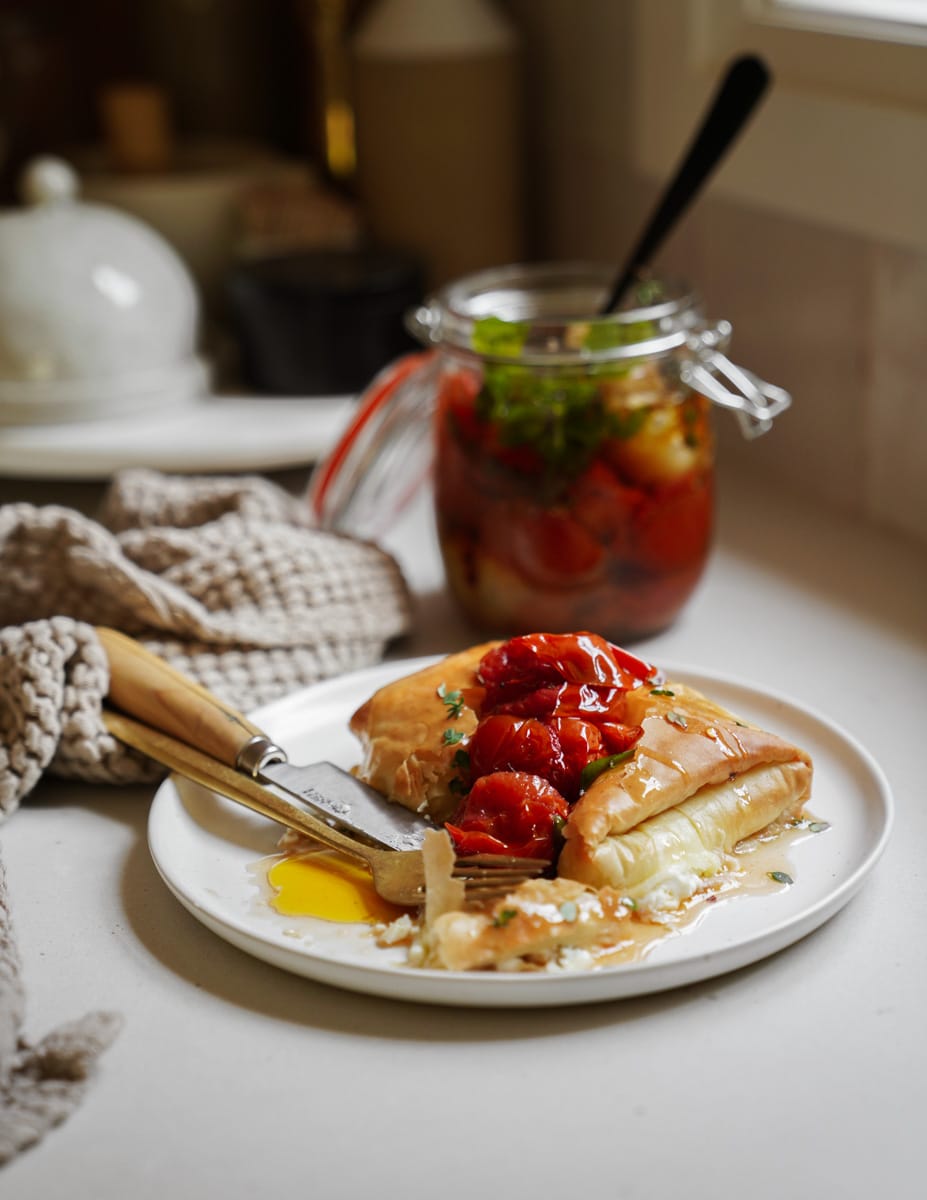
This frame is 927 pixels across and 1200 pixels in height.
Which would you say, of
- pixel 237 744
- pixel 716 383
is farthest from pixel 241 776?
pixel 716 383

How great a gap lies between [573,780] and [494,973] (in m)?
0.13

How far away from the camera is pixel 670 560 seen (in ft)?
3.22

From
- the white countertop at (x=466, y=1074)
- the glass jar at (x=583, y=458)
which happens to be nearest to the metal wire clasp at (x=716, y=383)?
the glass jar at (x=583, y=458)

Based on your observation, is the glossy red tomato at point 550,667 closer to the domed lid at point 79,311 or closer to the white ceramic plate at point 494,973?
the white ceramic plate at point 494,973

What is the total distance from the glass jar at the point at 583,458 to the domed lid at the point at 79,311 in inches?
16.2

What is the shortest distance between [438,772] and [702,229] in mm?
809

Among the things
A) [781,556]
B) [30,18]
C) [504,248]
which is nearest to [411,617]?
[781,556]

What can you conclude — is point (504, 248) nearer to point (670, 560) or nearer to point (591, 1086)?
point (670, 560)

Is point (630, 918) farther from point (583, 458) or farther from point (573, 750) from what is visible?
point (583, 458)

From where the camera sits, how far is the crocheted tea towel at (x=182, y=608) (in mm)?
859

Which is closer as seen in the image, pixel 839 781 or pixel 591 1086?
pixel 591 1086

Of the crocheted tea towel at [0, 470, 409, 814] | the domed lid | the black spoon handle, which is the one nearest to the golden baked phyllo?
the crocheted tea towel at [0, 470, 409, 814]

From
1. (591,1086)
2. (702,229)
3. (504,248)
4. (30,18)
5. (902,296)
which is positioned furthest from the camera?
(30,18)

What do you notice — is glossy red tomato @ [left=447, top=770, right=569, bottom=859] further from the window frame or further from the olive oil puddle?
the window frame
